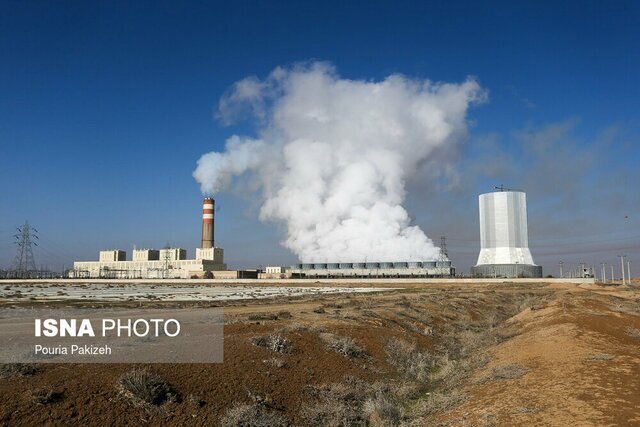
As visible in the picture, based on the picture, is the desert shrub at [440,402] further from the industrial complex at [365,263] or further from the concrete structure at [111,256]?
the concrete structure at [111,256]

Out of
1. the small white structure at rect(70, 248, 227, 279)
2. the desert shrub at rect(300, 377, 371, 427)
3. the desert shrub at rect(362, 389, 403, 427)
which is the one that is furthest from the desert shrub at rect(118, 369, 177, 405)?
the small white structure at rect(70, 248, 227, 279)

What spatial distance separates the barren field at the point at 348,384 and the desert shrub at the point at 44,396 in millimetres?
33

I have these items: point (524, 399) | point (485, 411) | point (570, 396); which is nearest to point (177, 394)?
point (485, 411)

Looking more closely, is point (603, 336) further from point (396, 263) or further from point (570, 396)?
point (396, 263)

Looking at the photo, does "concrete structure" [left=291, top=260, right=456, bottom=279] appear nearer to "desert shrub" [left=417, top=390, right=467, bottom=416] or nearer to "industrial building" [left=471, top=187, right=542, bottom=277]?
"industrial building" [left=471, top=187, right=542, bottom=277]

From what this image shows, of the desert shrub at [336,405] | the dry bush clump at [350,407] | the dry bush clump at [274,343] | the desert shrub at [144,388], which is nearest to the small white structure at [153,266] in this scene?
the dry bush clump at [274,343]

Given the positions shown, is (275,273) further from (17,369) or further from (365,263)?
(17,369)

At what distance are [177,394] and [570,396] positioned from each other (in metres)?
10.2

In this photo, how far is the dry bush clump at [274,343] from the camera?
1784 centimetres

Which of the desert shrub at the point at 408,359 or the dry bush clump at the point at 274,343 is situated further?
the desert shrub at the point at 408,359

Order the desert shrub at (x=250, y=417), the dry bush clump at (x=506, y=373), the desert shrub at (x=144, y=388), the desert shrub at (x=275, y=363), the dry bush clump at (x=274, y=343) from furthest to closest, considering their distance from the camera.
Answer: the dry bush clump at (x=274, y=343), the desert shrub at (x=275, y=363), the dry bush clump at (x=506, y=373), the desert shrub at (x=250, y=417), the desert shrub at (x=144, y=388)

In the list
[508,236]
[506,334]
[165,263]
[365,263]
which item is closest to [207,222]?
[165,263]

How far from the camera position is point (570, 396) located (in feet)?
41.1

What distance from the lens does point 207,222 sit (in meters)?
152
